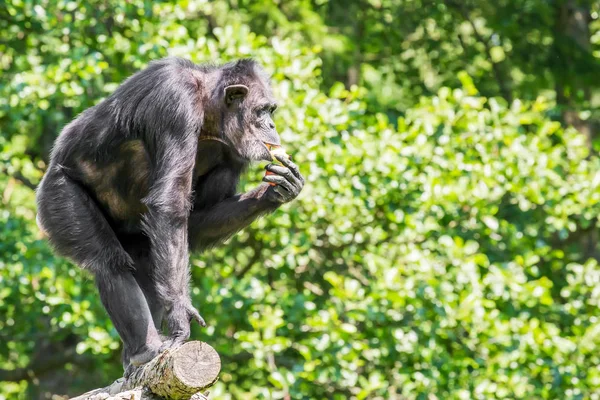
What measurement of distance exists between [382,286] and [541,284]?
1710mm

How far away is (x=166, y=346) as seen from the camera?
17.1 ft

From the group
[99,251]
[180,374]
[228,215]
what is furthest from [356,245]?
[180,374]

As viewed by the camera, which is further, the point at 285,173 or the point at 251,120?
the point at 251,120

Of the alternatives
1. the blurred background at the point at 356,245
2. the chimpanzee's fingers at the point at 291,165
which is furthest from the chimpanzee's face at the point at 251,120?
the blurred background at the point at 356,245

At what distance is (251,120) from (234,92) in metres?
0.23

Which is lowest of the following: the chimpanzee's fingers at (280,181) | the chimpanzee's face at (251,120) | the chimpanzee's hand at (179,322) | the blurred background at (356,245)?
the blurred background at (356,245)

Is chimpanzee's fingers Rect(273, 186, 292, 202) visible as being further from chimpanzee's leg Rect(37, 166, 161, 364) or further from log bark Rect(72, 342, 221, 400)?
log bark Rect(72, 342, 221, 400)

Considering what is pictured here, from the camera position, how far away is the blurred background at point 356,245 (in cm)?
906

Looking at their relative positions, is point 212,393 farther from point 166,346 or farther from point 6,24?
point 6,24

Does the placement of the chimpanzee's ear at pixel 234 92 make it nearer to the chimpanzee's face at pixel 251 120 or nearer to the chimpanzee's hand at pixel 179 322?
the chimpanzee's face at pixel 251 120

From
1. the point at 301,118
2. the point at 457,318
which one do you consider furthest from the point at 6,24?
the point at 457,318

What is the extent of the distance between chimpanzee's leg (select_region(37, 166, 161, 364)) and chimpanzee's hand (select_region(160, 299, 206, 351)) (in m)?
0.35

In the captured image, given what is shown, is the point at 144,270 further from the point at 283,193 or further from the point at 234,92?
the point at 234,92

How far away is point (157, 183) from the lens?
558 centimetres
